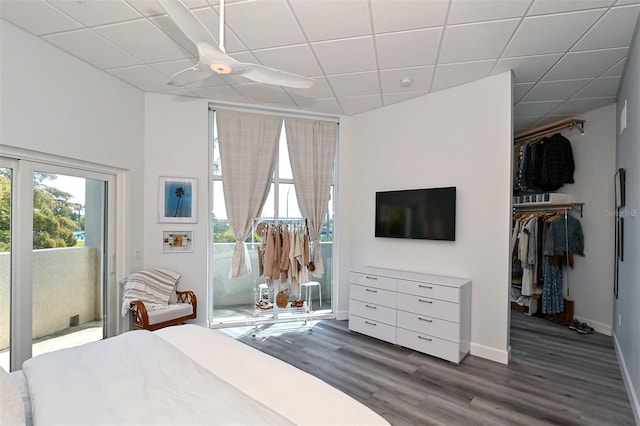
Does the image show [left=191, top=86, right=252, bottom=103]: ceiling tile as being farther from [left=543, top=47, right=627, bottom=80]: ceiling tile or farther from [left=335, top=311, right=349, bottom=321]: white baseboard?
[left=543, top=47, right=627, bottom=80]: ceiling tile

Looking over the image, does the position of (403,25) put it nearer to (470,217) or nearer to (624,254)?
(470,217)

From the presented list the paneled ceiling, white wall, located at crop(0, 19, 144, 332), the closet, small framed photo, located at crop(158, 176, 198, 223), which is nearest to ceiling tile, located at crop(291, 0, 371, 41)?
the paneled ceiling

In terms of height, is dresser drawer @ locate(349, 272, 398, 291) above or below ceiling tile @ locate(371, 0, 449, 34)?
below

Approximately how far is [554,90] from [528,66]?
811 mm

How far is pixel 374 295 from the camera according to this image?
3.52 meters

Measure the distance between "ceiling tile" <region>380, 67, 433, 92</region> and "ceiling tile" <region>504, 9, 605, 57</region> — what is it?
2.28ft

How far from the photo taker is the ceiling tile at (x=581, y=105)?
361 centimetres

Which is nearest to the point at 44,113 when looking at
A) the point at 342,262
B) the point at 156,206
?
the point at 156,206

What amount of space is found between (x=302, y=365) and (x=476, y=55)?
322 cm

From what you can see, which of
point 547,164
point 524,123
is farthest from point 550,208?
point 524,123

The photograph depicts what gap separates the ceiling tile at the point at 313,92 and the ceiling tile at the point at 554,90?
221 cm

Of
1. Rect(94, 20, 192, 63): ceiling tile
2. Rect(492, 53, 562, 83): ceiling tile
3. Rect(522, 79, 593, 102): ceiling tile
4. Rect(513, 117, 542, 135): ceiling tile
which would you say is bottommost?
Rect(513, 117, 542, 135): ceiling tile

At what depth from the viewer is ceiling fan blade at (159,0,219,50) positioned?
4.45ft

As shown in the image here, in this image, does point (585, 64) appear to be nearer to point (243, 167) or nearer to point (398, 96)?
point (398, 96)
